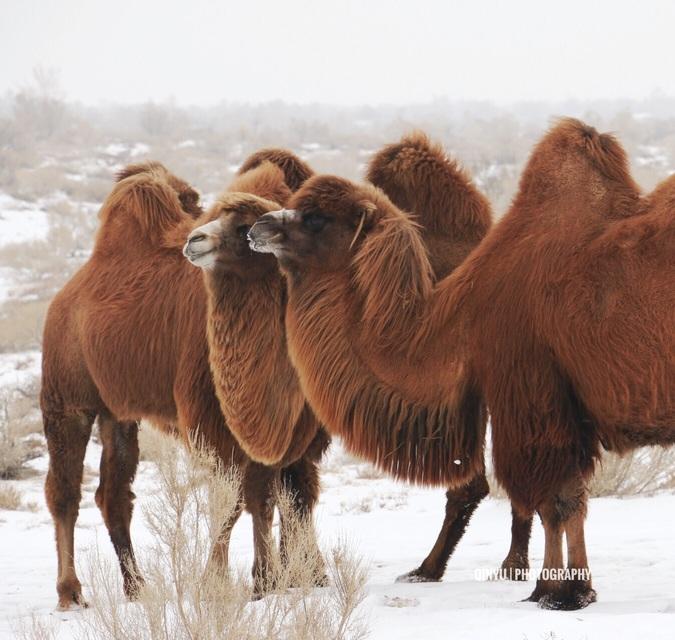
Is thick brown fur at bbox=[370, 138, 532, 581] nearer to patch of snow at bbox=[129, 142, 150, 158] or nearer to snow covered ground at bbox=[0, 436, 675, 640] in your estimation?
snow covered ground at bbox=[0, 436, 675, 640]

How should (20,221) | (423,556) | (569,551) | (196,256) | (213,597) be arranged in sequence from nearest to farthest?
(213,597), (569,551), (196,256), (423,556), (20,221)

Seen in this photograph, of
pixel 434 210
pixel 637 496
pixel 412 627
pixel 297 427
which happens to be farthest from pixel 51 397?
pixel 637 496

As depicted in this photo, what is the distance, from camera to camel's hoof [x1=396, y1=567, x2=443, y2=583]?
280 inches

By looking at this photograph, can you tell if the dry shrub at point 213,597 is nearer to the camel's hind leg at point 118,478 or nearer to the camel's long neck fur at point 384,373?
the camel's long neck fur at point 384,373

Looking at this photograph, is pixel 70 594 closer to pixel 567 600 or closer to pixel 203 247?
pixel 203 247

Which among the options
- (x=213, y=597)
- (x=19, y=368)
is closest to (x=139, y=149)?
(x=19, y=368)

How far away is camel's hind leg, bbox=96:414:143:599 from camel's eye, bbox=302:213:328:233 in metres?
2.36

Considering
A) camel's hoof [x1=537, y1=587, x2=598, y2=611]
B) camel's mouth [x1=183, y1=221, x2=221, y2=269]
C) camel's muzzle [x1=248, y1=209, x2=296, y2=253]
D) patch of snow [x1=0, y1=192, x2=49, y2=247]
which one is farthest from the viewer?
patch of snow [x1=0, y1=192, x2=49, y2=247]

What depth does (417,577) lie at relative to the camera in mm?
7129

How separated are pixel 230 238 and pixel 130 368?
1.20 meters

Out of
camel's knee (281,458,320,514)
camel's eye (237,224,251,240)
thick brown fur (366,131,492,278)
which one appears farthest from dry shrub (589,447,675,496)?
camel's eye (237,224,251,240)

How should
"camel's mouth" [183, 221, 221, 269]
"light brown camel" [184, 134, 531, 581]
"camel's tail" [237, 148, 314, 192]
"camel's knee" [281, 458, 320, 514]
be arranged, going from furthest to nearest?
"camel's tail" [237, 148, 314, 192] → "camel's knee" [281, 458, 320, 514] → "light brown camel" [184, 134, 531, 581] → "camel's mouth" [183, 221, 221, 269]

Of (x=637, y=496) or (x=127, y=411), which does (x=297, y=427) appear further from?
(x=637, y=496)

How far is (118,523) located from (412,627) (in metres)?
2.84
